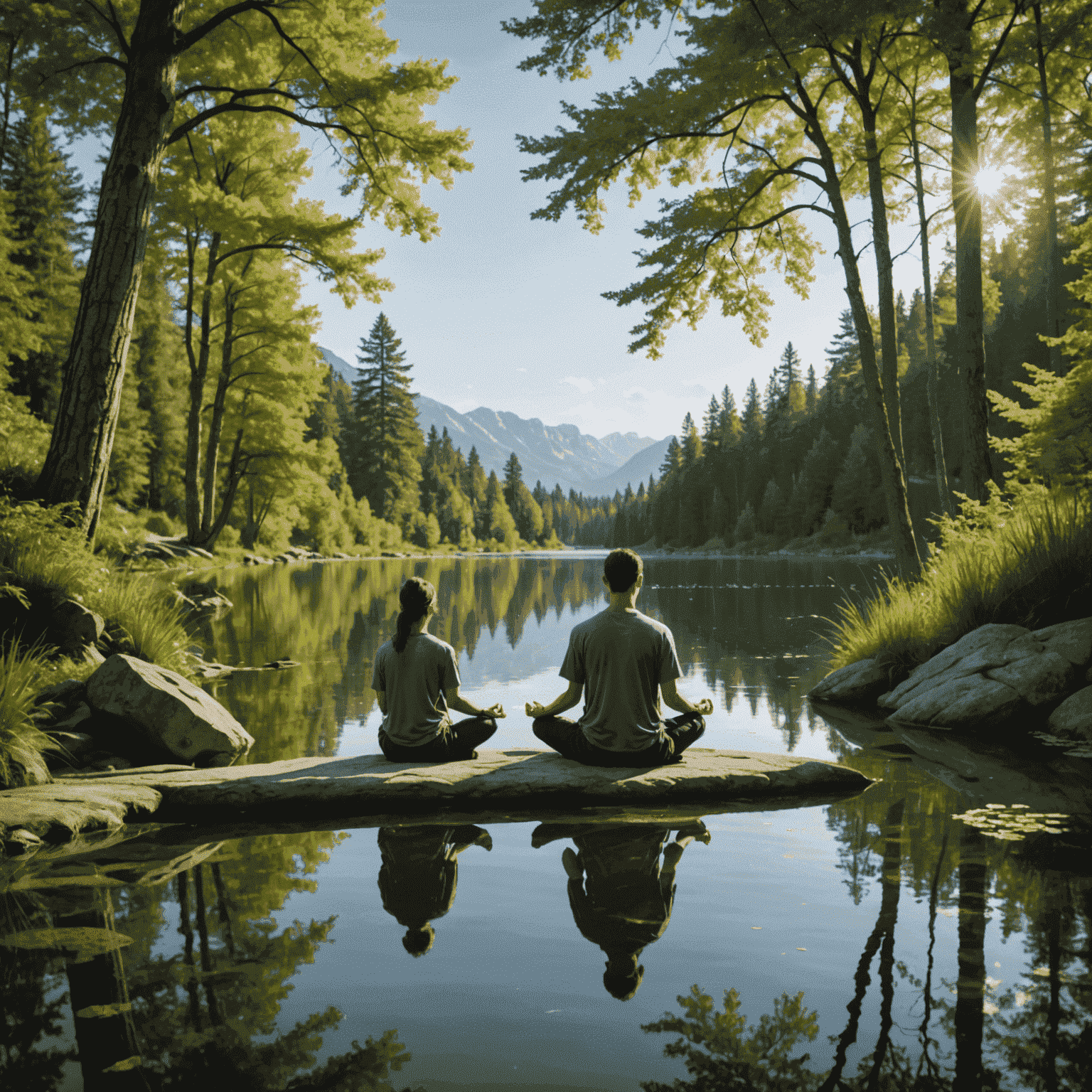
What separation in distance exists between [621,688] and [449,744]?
50.7 inches

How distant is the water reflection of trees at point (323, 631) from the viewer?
7.48 metres

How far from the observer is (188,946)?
2820mm

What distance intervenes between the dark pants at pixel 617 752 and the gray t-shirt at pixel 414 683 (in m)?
0.69

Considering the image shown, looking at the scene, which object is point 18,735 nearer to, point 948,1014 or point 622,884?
point 622,884

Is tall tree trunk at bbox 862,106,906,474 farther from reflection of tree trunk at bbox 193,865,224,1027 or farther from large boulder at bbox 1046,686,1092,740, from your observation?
reflection of tree trunk at bbox 193,865,224,1027

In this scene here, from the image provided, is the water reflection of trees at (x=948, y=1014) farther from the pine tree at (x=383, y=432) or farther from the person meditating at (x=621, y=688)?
the pine tree at (x=383, y=432)

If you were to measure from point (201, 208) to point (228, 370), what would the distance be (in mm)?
6080

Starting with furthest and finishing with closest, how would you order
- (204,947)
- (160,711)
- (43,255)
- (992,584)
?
(43,255)
(992,584)
(160,711)
(204,947)

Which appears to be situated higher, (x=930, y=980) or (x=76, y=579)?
(x=76, y=579)

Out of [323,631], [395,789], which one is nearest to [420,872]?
[395,789]

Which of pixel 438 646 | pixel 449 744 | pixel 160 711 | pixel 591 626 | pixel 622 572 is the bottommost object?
pixel 449 744

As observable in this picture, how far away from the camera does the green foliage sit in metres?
2.10

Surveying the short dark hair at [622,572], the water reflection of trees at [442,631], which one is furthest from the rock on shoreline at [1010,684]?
the short dark hair at [622,572]

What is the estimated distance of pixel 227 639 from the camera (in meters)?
12.2
